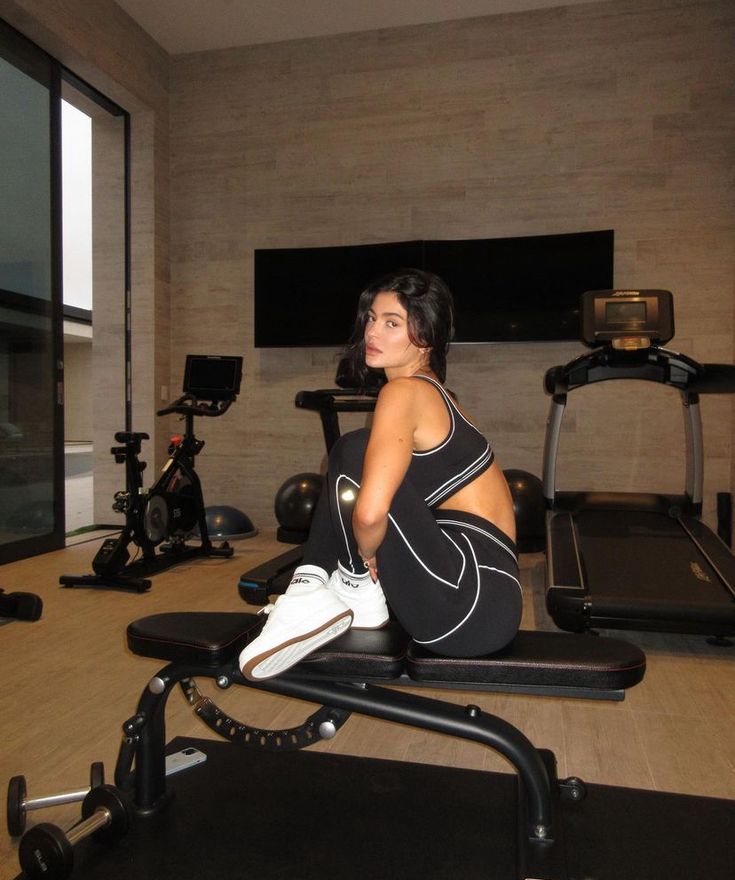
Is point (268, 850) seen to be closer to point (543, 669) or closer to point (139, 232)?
point (543, 669)

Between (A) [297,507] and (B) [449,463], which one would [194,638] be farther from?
(A) [297,507]

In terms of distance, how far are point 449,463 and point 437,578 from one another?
266 millimetres

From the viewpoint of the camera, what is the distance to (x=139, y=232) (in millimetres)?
5297

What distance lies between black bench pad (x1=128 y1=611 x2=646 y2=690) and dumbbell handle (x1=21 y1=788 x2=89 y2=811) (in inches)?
15.5

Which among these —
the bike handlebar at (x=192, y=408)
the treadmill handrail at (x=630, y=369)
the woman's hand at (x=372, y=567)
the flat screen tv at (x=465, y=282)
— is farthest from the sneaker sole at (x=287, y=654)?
the flat screen tv at (x=465, y=282)

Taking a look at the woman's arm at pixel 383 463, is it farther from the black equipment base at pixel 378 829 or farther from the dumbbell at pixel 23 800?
the dumbbell at pixel 23 800

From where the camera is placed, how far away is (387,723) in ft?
6.45

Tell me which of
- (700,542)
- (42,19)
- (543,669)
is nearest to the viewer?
(543,669)

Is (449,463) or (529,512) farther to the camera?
(529,512)

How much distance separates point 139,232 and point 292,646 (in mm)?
4774

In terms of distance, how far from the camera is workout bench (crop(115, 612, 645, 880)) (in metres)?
1.20

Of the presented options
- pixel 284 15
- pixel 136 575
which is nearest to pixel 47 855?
pixel 136 575

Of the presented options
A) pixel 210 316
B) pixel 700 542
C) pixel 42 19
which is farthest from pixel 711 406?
pixel 42 19

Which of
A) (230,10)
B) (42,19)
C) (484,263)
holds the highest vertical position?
(230,10)
